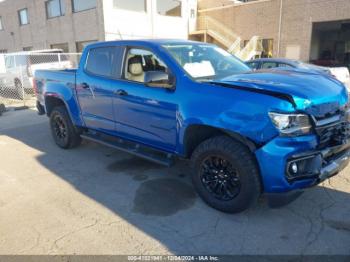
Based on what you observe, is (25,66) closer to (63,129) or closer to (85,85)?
(63,129)

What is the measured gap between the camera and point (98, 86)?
477cm

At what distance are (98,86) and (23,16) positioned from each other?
81.5ft

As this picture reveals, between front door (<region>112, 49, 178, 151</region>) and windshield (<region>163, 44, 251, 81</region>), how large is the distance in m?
0.28

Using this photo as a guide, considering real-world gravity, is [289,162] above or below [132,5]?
below

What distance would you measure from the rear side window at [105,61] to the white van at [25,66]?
28.8 feet

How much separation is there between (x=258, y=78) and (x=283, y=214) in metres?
1.55

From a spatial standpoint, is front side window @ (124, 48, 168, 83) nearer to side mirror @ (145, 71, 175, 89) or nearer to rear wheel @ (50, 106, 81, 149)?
side mirror @ (145, 71, 175, 89)

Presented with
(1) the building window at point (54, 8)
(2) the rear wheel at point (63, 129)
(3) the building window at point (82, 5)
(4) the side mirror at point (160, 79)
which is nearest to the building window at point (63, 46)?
(1) the building window at point (54, 8)

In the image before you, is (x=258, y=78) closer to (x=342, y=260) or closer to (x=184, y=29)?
(x=342, y=260)

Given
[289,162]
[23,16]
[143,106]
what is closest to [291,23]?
[143,106]

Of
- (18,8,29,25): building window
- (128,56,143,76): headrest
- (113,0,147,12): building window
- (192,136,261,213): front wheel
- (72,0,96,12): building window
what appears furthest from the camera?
(18,8,29,25): building window

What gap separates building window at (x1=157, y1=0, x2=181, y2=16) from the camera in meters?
21.1

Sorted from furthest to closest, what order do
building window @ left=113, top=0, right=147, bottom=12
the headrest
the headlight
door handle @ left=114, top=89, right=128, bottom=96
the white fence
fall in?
building window @ left=113, top=0, right=147, bottom=12 < the white fence < the headrest < door handle @ left=114, top=89, right=128, bottom=96 < the headlight

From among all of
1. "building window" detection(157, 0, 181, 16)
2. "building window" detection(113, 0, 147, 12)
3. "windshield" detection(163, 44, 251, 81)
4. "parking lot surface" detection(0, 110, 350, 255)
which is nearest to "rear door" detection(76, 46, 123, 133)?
"parking lot surface" detection(0, 110, 350, 255)
